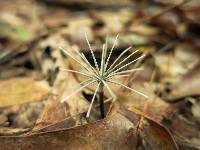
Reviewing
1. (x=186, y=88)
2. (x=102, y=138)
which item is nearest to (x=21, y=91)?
(x=102, y=138)

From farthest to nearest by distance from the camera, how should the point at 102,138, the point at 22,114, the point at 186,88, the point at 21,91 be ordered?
the point at 186,88 → the point at 21,91 → the point at 22,114 → the point at 102,138

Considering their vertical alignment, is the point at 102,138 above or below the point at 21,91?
below

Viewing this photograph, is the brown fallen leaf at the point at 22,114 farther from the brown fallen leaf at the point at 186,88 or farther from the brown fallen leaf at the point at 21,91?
the brown fallen leaf at the point at 186,88

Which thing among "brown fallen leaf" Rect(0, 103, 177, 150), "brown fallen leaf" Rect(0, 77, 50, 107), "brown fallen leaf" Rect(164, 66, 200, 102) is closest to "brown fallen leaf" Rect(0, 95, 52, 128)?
"brown fallen leaf" Rect(0, 77, 50, 107)

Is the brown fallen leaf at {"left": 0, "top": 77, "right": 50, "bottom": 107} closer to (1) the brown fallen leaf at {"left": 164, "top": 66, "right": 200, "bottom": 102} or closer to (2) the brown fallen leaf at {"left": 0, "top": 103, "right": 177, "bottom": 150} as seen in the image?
(2) the brown fallen leaf at {"left": 0, "top": 103, "right": 177, "bottom": 150}

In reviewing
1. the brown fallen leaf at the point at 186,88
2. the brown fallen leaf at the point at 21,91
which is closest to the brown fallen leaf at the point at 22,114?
the brown fallen leaf at the point at 21,91

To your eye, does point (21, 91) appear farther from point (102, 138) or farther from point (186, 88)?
point (186, 88)

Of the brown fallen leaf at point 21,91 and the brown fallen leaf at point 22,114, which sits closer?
the brown fallen leaf at point 22,114

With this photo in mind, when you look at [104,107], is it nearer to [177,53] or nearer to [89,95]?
[89,95]

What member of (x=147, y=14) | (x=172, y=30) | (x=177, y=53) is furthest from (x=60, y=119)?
(x=147, y=14)

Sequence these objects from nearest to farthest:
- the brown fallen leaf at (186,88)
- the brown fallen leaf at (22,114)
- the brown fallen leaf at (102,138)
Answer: the brown fallen leaf at (102,138) < the brown fallen leaf at (22,114) < the brown fallen leaf at (186,88)

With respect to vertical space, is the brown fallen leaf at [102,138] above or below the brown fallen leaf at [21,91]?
below
